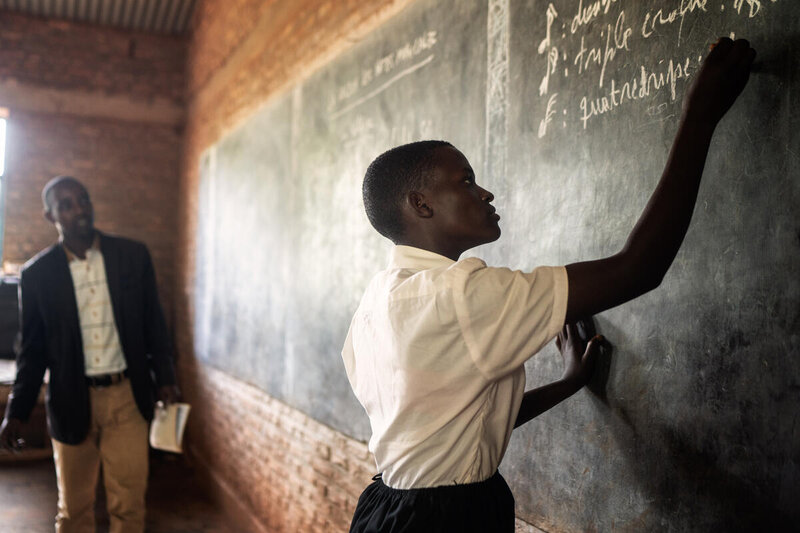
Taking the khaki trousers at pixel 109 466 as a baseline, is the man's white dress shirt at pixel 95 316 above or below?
above

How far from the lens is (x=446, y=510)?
1338 millimetres

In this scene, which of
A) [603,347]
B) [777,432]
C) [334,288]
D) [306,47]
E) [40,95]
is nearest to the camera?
[777,432]

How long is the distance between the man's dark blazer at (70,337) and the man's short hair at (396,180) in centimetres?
253

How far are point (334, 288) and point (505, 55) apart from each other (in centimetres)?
165

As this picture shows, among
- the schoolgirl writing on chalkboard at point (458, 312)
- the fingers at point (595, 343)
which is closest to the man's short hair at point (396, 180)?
the schoolgirl writing on chalkboard at point (458, 312)

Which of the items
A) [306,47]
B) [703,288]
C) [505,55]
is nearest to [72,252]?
[306,47]

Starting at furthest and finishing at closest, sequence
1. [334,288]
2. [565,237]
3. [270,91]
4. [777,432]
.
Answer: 1. [270,91]
2. [334,288]
3. [565,237]
4. [777,432]

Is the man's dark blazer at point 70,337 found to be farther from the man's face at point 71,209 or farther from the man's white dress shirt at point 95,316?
the man's face at point 71,209

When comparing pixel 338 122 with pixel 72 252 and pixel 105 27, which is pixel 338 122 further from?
pixel 105 27

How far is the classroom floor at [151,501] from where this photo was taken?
4910 millimetres

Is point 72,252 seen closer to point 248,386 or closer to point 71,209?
point 71,209

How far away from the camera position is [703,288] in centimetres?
158

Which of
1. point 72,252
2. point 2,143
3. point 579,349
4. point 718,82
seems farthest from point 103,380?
point 2,143

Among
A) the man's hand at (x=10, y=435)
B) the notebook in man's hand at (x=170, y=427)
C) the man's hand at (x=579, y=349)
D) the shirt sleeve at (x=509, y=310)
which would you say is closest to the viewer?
the shirt sleeve at (x=509, y=310)
